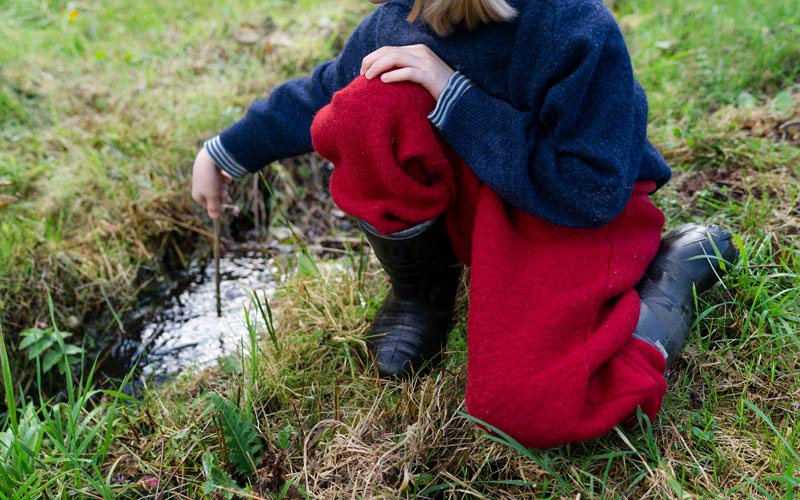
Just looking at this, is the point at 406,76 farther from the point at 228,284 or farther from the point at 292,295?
the point at 228,284

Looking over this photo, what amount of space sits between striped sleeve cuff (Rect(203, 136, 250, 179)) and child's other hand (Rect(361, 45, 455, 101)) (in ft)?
1.66

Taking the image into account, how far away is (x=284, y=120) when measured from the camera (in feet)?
5.15

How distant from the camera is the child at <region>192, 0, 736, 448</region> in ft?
3.89

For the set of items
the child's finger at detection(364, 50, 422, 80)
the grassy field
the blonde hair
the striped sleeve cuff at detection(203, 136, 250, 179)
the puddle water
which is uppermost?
the blonde hair

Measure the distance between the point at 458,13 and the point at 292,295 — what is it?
3.09 ft

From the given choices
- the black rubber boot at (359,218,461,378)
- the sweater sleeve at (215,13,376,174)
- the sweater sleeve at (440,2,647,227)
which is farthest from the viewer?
the sweater sleeve at (215,13,376,174)

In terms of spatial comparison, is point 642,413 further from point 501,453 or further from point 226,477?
point 226,477

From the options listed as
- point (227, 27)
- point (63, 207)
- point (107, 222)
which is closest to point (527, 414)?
point (107, 222)

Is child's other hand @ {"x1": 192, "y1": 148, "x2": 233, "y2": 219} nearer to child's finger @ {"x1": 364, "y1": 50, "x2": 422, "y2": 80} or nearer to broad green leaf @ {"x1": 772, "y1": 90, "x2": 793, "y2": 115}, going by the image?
child's finger @ {"x1": 364, "y1": 50, "x2": 422, "y2": 80}

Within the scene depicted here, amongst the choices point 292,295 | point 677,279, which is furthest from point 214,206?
point 677,279

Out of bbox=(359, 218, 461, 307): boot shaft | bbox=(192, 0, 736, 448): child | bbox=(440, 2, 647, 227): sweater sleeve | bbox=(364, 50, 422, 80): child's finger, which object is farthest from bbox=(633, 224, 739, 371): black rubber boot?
bbox=(364, 50, 422, 80): child's finger

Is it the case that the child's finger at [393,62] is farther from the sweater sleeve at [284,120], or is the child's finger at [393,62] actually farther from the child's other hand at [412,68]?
→ the sweater sleeve at [284,120]

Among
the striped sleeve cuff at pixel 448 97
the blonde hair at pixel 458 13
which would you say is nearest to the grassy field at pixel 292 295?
the striped sleeve cuff at pixel 448 97

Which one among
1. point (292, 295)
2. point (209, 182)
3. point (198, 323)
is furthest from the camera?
point (198, 323)
